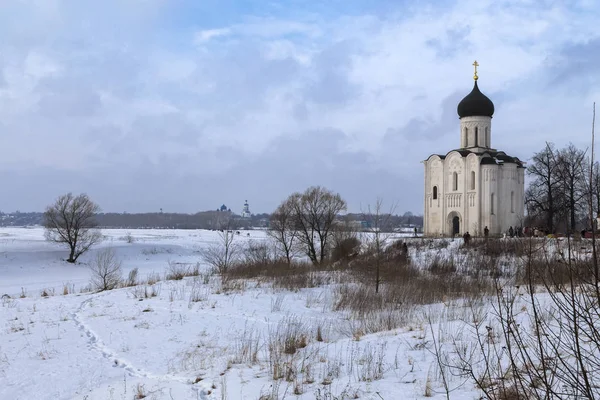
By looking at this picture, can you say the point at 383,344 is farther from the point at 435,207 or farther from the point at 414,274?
the point at 435,207

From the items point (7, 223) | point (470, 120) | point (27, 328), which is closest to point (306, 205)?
point (470, 120)

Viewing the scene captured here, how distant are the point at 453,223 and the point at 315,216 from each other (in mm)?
14792

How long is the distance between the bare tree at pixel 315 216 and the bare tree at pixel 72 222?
22445 millimetres

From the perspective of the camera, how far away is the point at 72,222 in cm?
4644

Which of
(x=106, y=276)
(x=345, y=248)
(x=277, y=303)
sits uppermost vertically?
(x=345, y=248)

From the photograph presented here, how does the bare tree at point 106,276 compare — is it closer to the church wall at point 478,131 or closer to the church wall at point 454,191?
the church wall at point 454,191

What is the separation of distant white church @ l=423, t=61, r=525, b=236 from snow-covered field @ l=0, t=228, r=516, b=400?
30.2 meters

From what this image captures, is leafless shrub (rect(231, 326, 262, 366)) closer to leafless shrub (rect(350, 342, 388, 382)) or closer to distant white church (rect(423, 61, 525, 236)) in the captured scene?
leafless shrub (rect(350, 342, 388, 382))

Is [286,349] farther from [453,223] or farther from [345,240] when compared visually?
[453,223]

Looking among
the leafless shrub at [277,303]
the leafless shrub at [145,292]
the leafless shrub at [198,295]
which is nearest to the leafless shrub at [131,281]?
the leafless shrub at [145,292]

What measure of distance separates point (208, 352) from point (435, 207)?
3870 cm

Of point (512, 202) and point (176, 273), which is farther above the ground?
point (512, 202)

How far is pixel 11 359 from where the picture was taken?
812 cm

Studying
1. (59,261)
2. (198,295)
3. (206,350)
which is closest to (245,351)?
(206,350)
